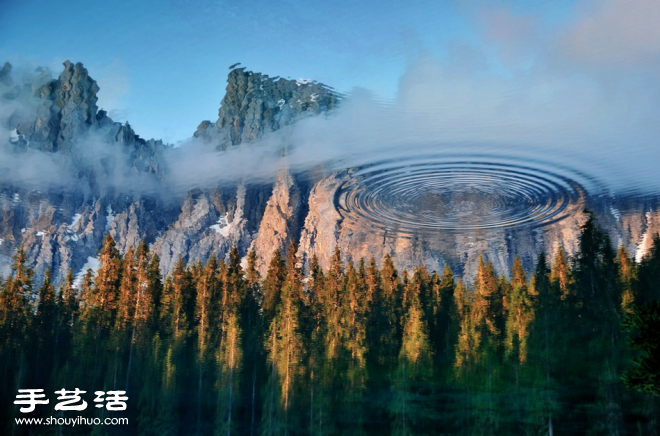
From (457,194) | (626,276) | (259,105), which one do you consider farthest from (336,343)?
(626,276)

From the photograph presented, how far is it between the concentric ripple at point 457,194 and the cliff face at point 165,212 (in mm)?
520

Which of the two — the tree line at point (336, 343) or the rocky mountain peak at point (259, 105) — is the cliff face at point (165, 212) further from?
the tree line at point (336, 343)

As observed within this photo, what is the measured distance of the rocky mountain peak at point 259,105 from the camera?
12070 millimetres

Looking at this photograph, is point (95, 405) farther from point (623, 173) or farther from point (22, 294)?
point (623, 173)

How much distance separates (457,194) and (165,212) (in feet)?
25.7

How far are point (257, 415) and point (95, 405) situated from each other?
3773 mm

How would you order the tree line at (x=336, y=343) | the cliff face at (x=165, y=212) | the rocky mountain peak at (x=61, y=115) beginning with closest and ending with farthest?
the tree line at (x=336, y=343) < the cliff face at (x=165, y=212) < the rocky mountain peak at (x=61, y=115)

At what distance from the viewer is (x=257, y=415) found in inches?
584

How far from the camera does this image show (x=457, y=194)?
13.4m

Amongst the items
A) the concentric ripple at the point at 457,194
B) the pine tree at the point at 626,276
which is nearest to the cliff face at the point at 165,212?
the pine tree at the point at 626,276

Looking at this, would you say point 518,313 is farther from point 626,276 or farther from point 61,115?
point 61,115

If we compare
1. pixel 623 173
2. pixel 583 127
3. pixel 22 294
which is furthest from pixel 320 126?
pixel 22 294

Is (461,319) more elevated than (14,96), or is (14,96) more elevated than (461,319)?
(14,96)

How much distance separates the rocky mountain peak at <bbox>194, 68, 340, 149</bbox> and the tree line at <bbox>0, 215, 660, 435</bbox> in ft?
12.5
